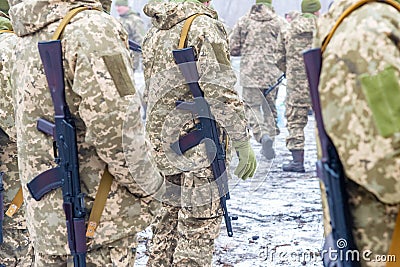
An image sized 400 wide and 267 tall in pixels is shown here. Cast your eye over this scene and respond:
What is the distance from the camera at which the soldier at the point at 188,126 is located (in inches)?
142

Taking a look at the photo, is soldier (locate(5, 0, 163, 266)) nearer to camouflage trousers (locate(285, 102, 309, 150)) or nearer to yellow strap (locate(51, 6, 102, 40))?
yellow strap (locate(51, 6, 102, 40))

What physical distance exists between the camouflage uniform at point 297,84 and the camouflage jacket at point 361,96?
18.1 feet

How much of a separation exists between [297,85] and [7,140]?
4466 millimetres

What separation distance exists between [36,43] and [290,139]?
17.0 feet

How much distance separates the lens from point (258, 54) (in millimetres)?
8227

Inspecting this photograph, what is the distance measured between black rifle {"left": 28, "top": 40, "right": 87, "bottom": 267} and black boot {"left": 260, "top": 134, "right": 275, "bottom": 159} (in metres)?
5.62

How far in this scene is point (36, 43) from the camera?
2445mm

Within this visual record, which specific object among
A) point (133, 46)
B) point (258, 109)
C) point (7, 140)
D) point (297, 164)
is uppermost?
point (133, 46)

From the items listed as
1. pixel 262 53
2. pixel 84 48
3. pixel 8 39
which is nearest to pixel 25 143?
pixel 84 48

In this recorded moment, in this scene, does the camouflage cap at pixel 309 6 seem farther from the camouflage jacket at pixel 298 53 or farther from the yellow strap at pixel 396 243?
the yellow strap at pixel 396 243

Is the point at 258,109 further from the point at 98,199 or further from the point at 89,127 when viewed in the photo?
the point at 89,127

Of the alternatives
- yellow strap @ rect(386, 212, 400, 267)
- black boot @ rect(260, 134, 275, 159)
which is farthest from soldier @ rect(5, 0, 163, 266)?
black boot @ rect(260, 134, 275, 159)

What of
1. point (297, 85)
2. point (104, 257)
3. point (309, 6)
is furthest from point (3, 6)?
point (309, 6)

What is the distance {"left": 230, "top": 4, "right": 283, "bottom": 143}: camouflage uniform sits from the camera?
815 cm
